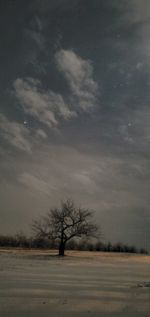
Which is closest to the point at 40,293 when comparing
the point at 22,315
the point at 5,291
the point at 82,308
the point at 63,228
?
the point at 5,291

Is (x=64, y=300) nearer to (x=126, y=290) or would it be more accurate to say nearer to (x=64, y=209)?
(x=126, y=290)

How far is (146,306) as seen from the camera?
6.31 meters

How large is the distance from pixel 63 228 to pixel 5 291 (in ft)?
87.5

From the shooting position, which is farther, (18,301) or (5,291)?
(5,291)

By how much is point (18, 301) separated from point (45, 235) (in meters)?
28.3

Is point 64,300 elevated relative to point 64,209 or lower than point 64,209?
lower

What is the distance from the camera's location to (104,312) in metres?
5.67

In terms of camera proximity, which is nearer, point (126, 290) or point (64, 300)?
point (64, 300)

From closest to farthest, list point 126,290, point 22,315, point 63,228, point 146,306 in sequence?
point 22,315
point 146,306
point 126,290
point 63,228

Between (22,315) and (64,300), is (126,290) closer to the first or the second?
(64,300)

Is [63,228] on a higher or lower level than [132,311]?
higher

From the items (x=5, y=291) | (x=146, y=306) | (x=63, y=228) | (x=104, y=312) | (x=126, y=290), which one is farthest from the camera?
(x=63, y=228)

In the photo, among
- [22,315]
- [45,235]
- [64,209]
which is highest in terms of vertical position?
[64,209]

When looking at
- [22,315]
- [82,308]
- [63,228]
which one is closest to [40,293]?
[82,308]
